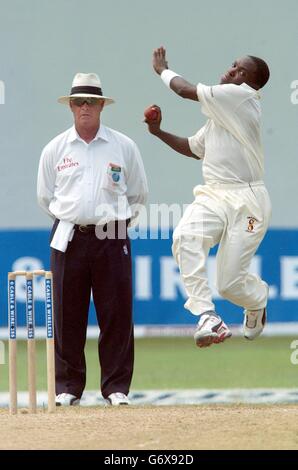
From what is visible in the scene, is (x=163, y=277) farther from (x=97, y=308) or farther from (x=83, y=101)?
(x=83, y=101)

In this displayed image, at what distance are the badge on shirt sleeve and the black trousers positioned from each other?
0.37 metres

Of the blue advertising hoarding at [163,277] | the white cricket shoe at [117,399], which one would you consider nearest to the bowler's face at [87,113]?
the white cricket shoe at [117,399]

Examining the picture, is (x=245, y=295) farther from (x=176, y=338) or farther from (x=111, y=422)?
(x=176, y=338)

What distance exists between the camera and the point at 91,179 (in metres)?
8.66

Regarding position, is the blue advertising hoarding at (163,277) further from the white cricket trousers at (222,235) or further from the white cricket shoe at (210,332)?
the white cricket shoe at (210,332)

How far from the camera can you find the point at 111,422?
745 centimetres

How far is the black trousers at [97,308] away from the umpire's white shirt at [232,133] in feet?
2.74

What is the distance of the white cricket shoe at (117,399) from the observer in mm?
8609

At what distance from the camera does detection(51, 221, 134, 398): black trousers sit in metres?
8.67

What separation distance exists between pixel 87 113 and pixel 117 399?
1.76 metres
